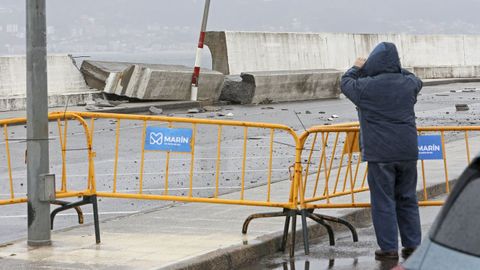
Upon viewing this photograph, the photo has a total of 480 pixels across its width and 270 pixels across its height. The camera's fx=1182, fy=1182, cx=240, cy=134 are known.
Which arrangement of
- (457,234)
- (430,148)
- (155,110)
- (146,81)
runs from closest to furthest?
(457,234) → (430,148) → (155,110) → (146,81)

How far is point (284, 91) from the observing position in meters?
30.2

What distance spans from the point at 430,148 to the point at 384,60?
6.10 feet

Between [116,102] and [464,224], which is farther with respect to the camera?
[116,102]

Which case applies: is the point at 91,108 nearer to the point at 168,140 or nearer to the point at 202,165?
the point at 202,165

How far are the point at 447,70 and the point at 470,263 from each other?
39959mm

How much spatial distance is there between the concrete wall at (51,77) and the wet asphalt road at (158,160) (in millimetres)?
2878

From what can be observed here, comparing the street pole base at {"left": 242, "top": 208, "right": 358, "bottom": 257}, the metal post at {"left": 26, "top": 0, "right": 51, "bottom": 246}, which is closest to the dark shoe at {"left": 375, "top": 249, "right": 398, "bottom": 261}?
the street pole base at {"left": 242, "top": 208, "right": 358, "bottom": 257}

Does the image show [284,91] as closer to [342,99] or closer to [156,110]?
[342,99]

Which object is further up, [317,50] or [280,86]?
[317,50]

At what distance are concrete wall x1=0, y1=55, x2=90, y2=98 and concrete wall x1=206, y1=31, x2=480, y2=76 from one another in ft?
18.3

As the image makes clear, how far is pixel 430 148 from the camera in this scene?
11211 mm

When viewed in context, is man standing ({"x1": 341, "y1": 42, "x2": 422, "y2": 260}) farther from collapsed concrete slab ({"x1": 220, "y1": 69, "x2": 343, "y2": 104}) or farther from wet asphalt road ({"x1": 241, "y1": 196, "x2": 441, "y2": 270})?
collapsed concrete slab ({"x1": 220, "y1": 69, "x2": 343, "y2": 104})

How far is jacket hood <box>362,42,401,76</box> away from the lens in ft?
31.6

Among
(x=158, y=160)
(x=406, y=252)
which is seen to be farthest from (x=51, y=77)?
(x=406, y=252)
